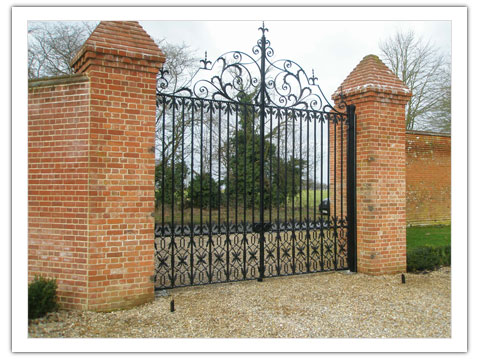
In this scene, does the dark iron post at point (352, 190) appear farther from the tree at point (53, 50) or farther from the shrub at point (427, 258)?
the tree at point (53, 50)

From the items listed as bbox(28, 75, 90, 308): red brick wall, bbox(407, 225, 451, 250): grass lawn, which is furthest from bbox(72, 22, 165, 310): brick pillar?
bbox(407, 225, 451, 250): grass lawn

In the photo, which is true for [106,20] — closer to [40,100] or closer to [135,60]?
[135,60]

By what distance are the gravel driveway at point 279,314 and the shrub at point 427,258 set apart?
97cm

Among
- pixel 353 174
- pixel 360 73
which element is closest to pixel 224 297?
pixel 353 174

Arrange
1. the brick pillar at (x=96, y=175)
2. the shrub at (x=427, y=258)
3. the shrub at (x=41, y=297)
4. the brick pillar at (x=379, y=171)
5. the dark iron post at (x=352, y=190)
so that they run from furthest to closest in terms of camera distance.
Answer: the shrub at (x=427, y=258) < the dark iron post at (x=352, y=190) < the brick pillar at (x=379, y=171) < the brick pillar at (x=96, y=175) < the shrub at (x=41, y=297)

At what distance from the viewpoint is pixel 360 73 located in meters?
6.79

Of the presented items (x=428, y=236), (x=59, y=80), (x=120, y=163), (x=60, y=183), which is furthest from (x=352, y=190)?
(x=428, y=236)

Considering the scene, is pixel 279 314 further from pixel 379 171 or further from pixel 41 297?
pixel 379 171

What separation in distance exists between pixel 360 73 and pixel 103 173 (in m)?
4.75

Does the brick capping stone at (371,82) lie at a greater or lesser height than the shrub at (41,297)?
greater

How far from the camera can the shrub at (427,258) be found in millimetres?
6961

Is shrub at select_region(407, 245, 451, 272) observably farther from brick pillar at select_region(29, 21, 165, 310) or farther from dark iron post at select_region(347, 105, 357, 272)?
brick pillar at select_region(29, 21, 165, 310)

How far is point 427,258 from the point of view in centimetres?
718

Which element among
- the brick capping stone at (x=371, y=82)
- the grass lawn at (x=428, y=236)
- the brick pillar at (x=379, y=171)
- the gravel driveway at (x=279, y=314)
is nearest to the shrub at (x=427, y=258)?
the brick pillar at (x=379, y=171)
